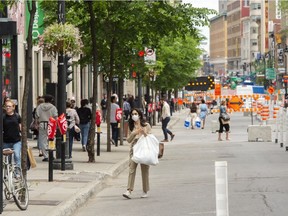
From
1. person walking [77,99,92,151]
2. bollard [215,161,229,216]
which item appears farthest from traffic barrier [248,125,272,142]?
bollard [215,161,229,216]

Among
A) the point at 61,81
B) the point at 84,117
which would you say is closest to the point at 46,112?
the point at 61,81

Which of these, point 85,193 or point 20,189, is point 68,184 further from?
point 20,189

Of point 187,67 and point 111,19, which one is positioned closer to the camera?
point 111,19

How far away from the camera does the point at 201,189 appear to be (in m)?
19.8

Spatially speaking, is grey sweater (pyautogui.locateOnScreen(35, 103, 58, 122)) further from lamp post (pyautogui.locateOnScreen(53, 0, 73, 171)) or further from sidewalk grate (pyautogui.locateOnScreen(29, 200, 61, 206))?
sidewalk grate (pyautogui.locateOnScreen(29, 200, 61, 206))

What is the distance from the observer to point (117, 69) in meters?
37.4

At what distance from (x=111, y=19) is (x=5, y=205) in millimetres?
14875

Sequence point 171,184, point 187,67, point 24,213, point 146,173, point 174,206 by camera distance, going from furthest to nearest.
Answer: point 187,67 < point 171,184 < point 146,173 < point 174,206 < point 24,213

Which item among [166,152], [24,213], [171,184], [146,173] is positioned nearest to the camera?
[24,213]

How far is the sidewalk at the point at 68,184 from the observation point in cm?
1569

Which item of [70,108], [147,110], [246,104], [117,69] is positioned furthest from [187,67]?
[70,108]

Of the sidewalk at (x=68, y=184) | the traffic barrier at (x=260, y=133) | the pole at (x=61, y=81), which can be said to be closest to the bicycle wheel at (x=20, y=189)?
the sidewalk at (x=68, y=184)

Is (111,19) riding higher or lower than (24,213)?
higher

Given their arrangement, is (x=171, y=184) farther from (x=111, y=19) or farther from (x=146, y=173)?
(x=111, y=19)
